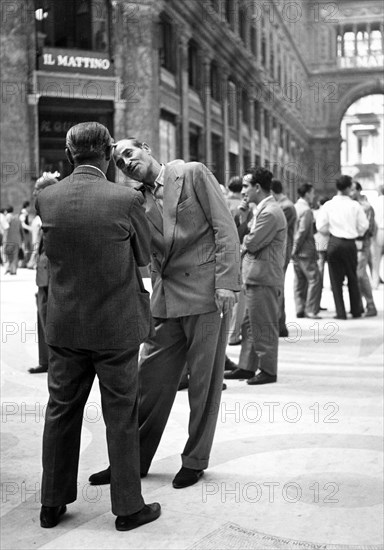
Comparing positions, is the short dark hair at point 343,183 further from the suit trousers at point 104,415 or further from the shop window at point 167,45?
the shop window at point 167,45

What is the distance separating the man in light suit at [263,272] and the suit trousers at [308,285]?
442 cm

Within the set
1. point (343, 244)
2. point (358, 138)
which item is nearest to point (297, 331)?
point (343, 244)

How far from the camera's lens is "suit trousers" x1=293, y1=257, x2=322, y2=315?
11250 mm

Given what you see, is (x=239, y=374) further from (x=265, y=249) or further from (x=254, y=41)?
(x=254, y=41)

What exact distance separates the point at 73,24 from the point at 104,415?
19.6m

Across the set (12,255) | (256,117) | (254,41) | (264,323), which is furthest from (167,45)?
(264,323)

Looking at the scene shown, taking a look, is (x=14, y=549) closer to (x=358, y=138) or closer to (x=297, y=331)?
(x=297, y=331)

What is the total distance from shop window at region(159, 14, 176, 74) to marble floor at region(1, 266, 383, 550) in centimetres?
1816

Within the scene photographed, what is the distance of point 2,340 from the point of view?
9.18 metres

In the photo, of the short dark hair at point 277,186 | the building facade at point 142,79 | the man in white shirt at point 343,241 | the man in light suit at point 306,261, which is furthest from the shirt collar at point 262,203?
the building facade at point 142,79

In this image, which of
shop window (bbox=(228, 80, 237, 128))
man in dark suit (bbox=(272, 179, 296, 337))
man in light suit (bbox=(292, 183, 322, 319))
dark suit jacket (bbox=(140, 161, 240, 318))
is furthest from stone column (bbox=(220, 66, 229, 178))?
dark suit jacket (bbox=(140, 161, 240, 318))

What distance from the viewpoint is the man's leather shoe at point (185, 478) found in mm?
4164

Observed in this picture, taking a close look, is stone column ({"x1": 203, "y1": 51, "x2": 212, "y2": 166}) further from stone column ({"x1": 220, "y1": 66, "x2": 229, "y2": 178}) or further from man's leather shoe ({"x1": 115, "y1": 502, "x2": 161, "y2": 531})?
man's leather shoe ({"x1": 115, "y1": 502, "x2": 161, "y2": 531})

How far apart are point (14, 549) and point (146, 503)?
2.42 ft
